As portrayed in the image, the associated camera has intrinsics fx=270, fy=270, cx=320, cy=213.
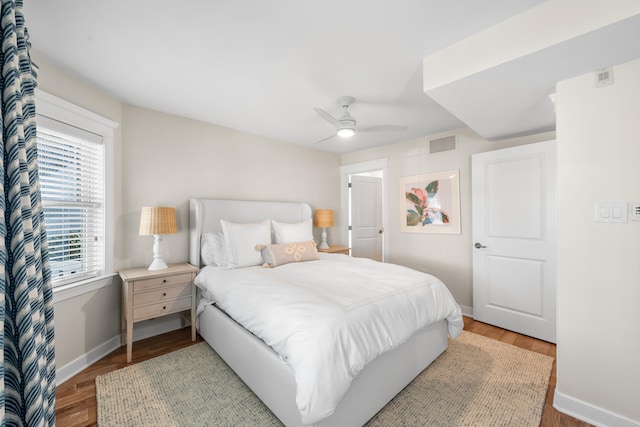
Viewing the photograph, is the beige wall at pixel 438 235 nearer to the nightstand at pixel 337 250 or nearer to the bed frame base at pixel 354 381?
the nightstand at pixel 337 250

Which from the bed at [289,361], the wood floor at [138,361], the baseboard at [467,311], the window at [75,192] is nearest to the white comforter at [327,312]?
the bed at [289,361]

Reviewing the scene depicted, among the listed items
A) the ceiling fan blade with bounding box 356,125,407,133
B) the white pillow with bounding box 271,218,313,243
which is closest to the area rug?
the white pillow with bounding box 271,218,313,243

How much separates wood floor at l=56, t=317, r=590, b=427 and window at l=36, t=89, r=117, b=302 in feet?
A: 2.21

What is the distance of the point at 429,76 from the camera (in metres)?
1.99

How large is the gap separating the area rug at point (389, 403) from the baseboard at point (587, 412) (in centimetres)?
12

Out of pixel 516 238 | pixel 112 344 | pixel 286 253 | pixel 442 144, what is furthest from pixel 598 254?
pixel 112 344

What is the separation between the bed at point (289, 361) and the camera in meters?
1.54

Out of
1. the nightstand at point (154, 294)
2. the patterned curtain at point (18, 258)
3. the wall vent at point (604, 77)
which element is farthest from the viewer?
the nightstand at point (154, 294)

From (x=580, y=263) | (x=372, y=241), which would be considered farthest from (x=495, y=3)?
(x=372, y=241)

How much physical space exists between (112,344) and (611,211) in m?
4.10

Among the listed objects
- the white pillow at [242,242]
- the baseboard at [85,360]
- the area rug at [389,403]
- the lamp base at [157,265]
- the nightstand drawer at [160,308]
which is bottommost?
the area rug at [389,403]

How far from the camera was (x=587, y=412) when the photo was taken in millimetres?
1716

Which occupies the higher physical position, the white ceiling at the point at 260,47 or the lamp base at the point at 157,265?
the white ceiling at the point at 260,47

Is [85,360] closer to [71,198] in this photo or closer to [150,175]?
[71,198]
